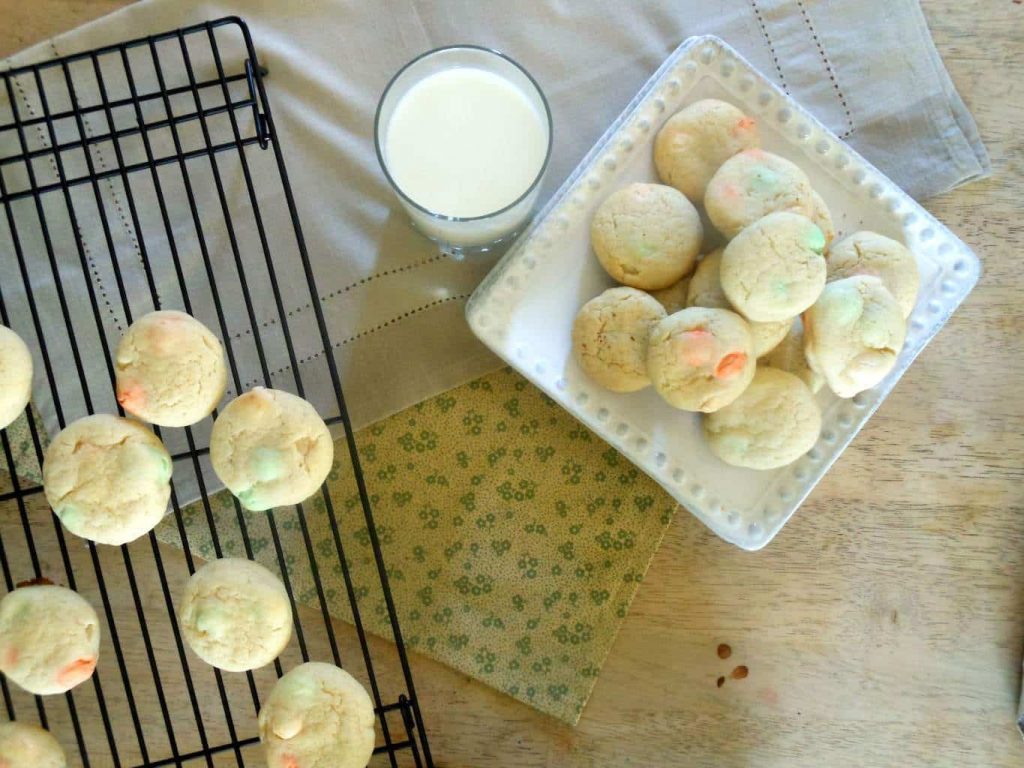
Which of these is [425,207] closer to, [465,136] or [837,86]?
[465,136]

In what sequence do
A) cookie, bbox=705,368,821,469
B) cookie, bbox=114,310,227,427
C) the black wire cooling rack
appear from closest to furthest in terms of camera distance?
cookie, bbox=114,310,227,427
cookie, bbox=705,368,821,469
the black wire cooling rack

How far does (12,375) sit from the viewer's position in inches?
32.9

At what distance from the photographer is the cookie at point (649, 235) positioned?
0.91 meters

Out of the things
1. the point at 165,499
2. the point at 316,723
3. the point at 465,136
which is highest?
the point at 465,136

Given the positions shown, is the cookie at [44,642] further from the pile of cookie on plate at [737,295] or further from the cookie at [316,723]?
the pile of cookie on plate at [737,295]

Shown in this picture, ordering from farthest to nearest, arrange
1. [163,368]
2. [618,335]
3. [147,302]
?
[147,302] → [618,335] → [163,368]

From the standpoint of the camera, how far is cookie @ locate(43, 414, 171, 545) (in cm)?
81

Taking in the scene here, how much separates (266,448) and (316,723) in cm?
26

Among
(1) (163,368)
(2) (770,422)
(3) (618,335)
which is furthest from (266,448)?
(2) (770,422)

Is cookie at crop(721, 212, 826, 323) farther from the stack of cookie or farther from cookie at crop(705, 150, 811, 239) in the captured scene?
the stack of cookie

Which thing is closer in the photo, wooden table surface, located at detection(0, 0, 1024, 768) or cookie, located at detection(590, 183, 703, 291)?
cookie, located at detection(590, 183, 703, 291)

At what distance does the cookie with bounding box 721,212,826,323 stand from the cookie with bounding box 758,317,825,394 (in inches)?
3.5

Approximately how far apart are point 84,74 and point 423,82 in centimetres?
42

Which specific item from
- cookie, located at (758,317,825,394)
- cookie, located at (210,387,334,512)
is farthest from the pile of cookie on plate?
cookie, located at (210,387,334,512)
